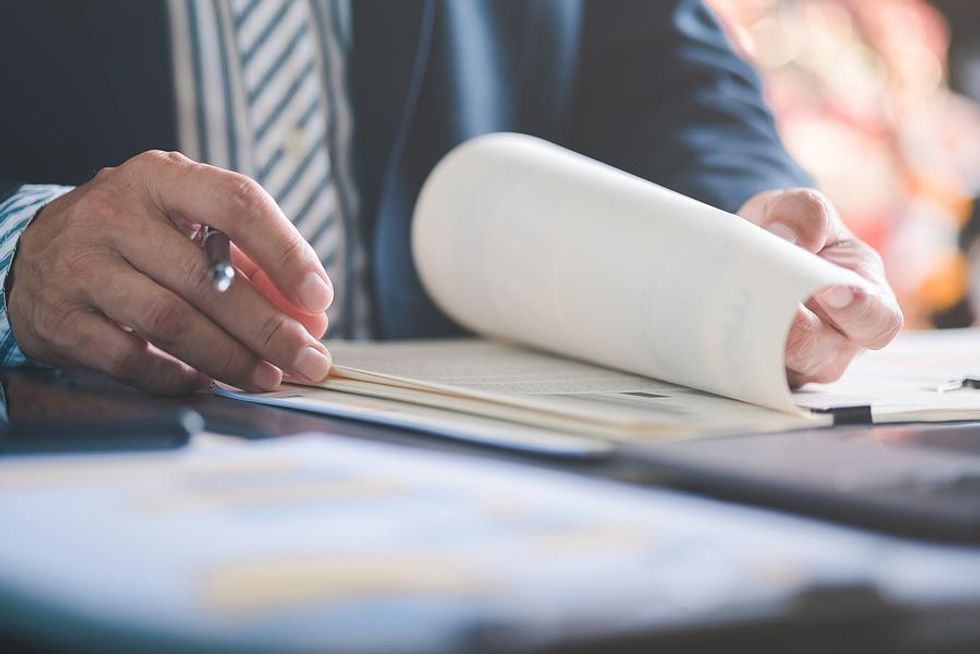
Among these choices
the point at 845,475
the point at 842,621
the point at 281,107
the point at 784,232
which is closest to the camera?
the point at 842,621

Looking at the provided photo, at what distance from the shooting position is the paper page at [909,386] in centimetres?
47

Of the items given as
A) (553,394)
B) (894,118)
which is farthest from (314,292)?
(894,118)

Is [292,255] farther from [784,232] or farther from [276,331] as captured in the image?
[784,232]

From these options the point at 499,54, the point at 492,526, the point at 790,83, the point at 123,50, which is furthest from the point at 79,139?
the point at 790,83

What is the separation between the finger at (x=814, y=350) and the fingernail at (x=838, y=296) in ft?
0.05

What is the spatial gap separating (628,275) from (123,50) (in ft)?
2.21

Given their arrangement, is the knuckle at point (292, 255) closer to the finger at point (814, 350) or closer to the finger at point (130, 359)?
the finger at point (130, 359)

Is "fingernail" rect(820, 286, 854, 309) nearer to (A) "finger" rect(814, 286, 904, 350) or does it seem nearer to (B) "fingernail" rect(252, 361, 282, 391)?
(A) "finger" rect(814, 286, 904, 350)

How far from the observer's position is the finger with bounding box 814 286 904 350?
0.53 meters

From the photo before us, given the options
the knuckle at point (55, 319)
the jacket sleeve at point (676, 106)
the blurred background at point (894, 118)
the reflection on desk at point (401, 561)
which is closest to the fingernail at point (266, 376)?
the knuckle at point (55, 319)

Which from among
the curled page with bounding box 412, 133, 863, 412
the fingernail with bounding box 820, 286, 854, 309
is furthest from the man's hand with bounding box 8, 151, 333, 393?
the fingernail with bounding box 820, 286, 854, 309

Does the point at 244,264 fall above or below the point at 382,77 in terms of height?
below

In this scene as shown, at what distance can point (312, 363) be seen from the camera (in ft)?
1.73

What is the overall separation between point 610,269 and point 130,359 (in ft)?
0.87
